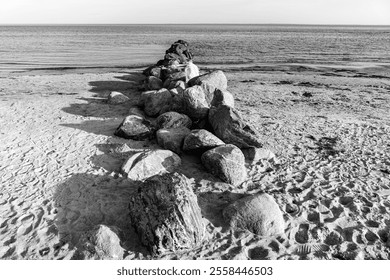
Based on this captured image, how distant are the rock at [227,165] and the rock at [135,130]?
7.66 ft

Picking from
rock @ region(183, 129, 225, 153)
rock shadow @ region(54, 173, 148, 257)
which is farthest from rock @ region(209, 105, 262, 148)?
rock shadow @ region(54, 173, 148, 257)

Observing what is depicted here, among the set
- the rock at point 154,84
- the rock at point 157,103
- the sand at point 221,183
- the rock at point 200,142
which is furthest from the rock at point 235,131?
the rock at point 154,84

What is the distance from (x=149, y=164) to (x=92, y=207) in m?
1.52

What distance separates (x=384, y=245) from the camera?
190 inches

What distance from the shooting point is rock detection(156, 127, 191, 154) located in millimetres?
7496

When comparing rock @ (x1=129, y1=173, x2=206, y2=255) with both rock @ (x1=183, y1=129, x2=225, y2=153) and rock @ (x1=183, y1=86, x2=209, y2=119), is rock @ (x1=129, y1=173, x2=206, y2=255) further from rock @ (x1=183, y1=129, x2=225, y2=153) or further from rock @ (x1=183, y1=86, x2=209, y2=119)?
rock @ (x1=183, y1=86, x2=209, y2=119)

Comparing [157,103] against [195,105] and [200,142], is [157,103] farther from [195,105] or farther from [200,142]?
[200,142]

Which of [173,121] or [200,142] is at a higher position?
[173,121]

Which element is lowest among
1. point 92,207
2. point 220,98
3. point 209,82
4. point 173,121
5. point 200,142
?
point 92,207

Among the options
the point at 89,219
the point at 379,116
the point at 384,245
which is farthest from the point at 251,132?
the point at 379,116

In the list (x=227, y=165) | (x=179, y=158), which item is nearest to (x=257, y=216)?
(x=227, y=165)

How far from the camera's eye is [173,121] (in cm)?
831

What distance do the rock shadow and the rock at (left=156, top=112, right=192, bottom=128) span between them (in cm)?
239
